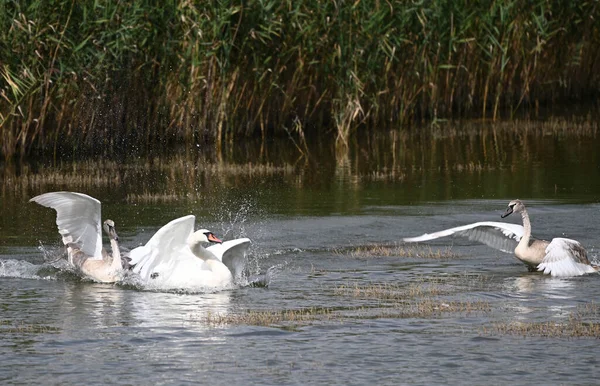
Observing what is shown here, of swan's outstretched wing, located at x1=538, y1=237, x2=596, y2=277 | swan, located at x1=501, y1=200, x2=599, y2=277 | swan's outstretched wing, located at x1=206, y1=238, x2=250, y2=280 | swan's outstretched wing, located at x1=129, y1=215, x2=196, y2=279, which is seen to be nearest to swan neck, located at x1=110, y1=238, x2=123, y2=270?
swan's outstretched wing, located at x1=129, y1=215, x2=196, y2=279

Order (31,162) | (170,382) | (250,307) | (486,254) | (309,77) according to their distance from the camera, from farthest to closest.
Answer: (309,77) → (31,162) → (486,254) → (250,307) → (170,382)

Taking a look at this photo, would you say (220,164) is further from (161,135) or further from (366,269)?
(366,269)

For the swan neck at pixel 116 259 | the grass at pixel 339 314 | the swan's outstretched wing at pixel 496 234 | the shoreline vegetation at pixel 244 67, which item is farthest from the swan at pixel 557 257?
the shoreline vegetation at pixel 244 67

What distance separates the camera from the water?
25.5ft

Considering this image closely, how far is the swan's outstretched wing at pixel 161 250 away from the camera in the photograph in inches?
397

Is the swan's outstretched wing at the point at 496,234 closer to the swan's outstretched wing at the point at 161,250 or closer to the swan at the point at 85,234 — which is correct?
the swan's outstretched wing at the point at 161,250

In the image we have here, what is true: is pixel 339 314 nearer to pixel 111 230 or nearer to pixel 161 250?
pixel 161 250

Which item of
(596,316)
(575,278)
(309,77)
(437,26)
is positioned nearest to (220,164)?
(309,77)

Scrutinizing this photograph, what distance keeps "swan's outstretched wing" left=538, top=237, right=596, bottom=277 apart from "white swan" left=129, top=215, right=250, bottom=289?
2.51 m

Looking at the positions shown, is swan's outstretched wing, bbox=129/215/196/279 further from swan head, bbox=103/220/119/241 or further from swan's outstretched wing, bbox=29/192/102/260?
swan's outstretched wing, bbox=29/192/102/260

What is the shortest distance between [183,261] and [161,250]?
206mm

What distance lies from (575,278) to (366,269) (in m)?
1.75

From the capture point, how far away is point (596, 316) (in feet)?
29.3

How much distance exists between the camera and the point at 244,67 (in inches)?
802
